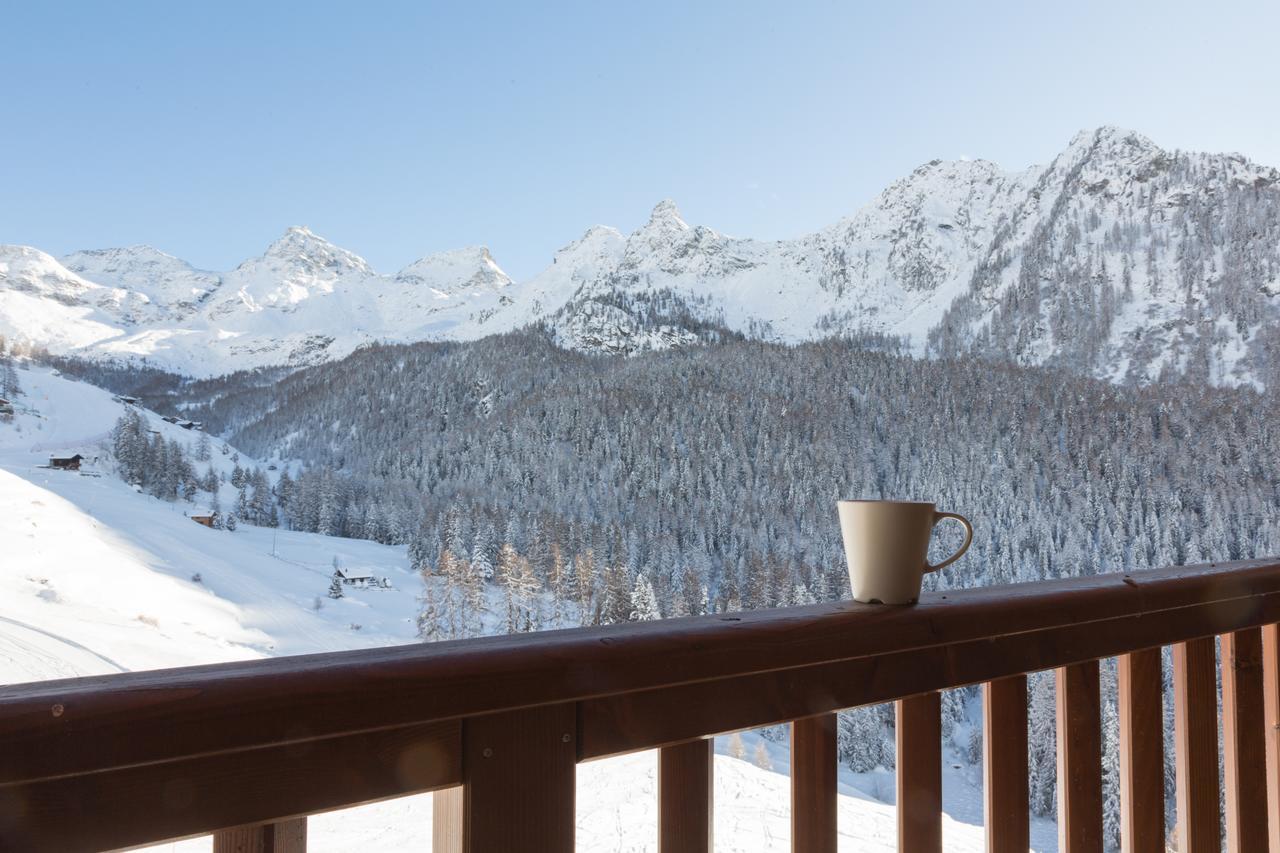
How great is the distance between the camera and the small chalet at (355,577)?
16844mm

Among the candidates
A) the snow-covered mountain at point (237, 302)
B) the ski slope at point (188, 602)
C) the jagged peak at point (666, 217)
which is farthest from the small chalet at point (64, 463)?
the jagged peak at point (666, 217)

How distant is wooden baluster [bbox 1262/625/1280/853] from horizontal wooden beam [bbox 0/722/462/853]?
1019mm

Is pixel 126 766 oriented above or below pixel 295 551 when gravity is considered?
above

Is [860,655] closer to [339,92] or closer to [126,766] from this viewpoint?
[126,766]

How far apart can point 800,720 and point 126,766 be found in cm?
37

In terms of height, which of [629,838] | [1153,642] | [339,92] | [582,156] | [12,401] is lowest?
[629,838]

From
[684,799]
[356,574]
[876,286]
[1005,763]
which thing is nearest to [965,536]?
[1005,763]

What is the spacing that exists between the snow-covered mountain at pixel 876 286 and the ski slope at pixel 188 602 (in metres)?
3.31

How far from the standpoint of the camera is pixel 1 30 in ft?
19.5

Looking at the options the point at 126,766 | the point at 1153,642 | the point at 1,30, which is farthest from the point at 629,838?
the point at 1,30

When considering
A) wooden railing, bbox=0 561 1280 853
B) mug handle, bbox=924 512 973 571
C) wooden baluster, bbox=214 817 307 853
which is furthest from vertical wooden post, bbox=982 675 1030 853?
wooden baluster, bbox=214 817 307 853

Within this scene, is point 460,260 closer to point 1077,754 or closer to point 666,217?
point 666,217

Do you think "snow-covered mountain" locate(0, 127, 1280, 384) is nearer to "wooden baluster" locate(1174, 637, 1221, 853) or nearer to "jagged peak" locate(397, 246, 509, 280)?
"jagged peak" locate(397, 246, 509, 280)

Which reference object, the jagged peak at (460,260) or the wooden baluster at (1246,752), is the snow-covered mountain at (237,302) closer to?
the jagged peak at (460,260)
